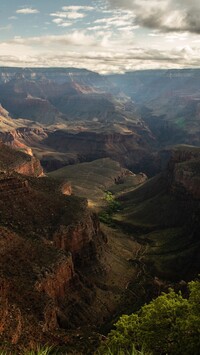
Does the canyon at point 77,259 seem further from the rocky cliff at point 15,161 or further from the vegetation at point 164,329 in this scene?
the vegetation at point 164,329

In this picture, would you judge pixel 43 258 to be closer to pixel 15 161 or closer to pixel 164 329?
pixel 164 329

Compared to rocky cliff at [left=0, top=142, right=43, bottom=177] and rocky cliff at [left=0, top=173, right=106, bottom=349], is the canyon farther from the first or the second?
rocky cliff at [left=0, top=142, right=43, bottom=177]

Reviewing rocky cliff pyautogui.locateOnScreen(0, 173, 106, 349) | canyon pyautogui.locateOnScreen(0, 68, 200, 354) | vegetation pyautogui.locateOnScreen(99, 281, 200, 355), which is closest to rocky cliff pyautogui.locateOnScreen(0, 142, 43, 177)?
canyon pyautogui.locateOnScreen(0, 68, 200, 354)

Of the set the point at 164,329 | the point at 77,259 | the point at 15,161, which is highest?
the point at 164,329

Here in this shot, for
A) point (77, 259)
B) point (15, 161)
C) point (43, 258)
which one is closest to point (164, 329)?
point (43, 258)

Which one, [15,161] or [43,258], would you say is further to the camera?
[15,161]

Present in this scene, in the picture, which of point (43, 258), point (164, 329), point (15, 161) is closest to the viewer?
point (164, 329)

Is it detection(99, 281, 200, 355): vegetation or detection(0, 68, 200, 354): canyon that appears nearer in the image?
detection(99, 281, 200, 355): vegetation

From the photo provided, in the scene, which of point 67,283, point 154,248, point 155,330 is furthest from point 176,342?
point 154,248

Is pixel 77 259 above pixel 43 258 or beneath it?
beneath
